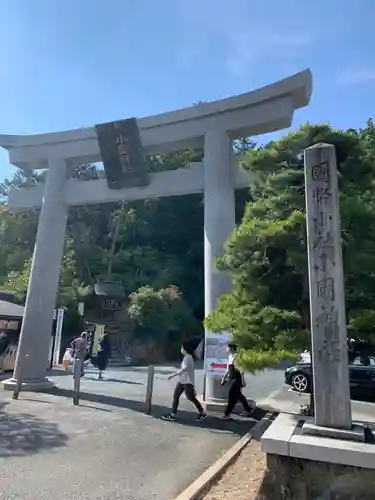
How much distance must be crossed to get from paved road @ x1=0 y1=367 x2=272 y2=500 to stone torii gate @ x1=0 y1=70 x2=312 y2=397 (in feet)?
5.96

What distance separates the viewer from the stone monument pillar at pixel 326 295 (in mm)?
4270

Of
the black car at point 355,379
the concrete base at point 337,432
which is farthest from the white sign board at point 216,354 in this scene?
the black car at point 355,379

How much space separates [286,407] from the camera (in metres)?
10.2

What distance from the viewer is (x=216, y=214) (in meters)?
9.67

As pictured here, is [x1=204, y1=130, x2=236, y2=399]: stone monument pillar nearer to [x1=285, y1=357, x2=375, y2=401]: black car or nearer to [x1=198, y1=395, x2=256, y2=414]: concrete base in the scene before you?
[x1=198, y1=395, x2=256, y2=414]: concrete base

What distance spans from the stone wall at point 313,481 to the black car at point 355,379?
9.01 meters

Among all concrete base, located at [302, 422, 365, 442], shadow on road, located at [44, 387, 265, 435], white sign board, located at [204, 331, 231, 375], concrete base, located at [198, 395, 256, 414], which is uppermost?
white sign board, located at [204, 331, 231, 375]

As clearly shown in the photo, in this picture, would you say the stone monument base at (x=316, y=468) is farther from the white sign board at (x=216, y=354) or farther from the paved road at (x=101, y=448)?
the white sign board at (x=216, y=354)

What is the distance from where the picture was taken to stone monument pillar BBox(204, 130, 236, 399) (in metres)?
9.09

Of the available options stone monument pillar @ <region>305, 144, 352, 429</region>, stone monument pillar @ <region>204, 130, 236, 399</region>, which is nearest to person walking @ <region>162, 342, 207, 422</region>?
stone monument pillar @ <region>204, 130, 236, 399</region>

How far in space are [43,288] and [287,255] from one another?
7429 mm

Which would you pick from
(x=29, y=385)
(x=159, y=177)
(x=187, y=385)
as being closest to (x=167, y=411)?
(x=187, y=385)

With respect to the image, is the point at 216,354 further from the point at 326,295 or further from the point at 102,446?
the point at 326,295

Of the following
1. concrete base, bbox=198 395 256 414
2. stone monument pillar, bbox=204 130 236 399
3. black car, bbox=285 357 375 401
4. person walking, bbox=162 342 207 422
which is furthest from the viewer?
black car, bbox=285 357 375 401
